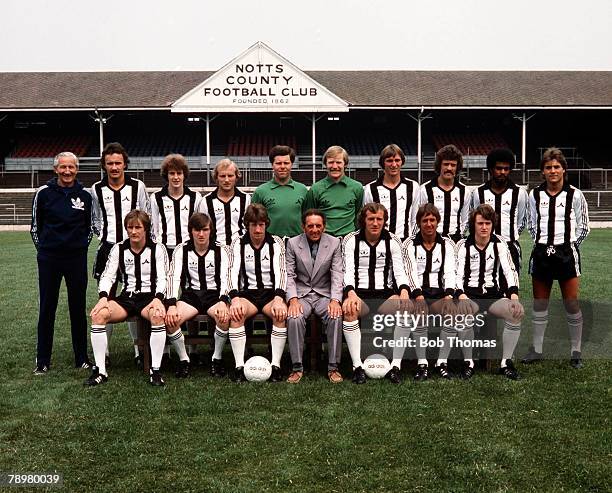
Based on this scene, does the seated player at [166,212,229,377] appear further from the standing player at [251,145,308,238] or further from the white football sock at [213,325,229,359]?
the standing player at [251,145,308,238]

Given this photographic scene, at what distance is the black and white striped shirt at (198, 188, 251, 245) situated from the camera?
5680 mm

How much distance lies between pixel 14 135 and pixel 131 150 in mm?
5760

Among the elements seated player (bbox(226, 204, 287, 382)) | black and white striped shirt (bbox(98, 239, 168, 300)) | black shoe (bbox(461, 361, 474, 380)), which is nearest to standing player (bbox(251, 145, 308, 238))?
seated player (bbox(226, 204, 287, 382))

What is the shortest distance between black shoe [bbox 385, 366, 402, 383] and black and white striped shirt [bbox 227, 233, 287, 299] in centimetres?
99

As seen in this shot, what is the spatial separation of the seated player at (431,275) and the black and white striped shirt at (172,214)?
174 cm

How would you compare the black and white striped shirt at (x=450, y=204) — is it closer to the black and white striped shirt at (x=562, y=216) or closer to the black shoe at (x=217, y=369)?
the black and white striped shirt at (x=562, y=216)

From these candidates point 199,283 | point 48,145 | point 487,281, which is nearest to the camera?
point 487,281

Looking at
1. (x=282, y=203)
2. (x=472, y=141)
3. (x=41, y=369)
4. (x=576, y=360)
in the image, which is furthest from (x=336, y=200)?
(x=472, y=141)

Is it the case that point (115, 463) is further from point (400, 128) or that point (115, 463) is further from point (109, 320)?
point (400, 128)

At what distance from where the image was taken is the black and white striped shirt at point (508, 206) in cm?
554

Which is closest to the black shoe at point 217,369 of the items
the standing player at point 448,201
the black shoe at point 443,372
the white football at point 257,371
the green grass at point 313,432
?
the green grass at point 313,432

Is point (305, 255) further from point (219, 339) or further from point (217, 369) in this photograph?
point (217, 369)

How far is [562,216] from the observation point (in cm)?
543

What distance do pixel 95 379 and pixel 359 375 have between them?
6.26 feet
